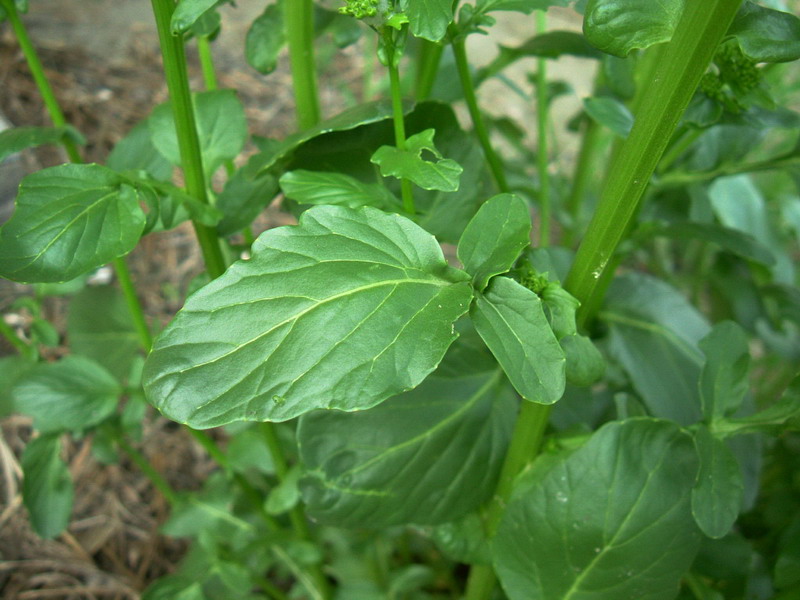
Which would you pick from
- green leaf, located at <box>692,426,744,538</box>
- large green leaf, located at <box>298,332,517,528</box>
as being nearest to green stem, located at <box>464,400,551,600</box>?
large green leaf, located at <box>298,332,517,528</box>

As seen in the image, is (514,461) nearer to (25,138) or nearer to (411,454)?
(411,454)

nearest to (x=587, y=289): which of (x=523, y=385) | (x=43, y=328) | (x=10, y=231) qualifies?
(x=523, y=385)

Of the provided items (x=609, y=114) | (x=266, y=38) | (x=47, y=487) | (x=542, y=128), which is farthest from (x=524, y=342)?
(x=47, y=487)

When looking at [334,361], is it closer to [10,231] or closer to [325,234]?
[325,234]

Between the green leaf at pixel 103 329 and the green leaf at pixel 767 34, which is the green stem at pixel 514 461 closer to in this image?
the green leaf at pixel 767 34

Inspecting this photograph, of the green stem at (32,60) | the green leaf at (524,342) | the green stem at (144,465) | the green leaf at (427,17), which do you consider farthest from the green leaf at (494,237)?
the green stem at (144,465)

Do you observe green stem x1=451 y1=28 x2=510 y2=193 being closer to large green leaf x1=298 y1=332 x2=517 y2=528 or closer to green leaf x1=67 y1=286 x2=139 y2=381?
large green leaf x1=298 y1=332 x2=517 y2=528
